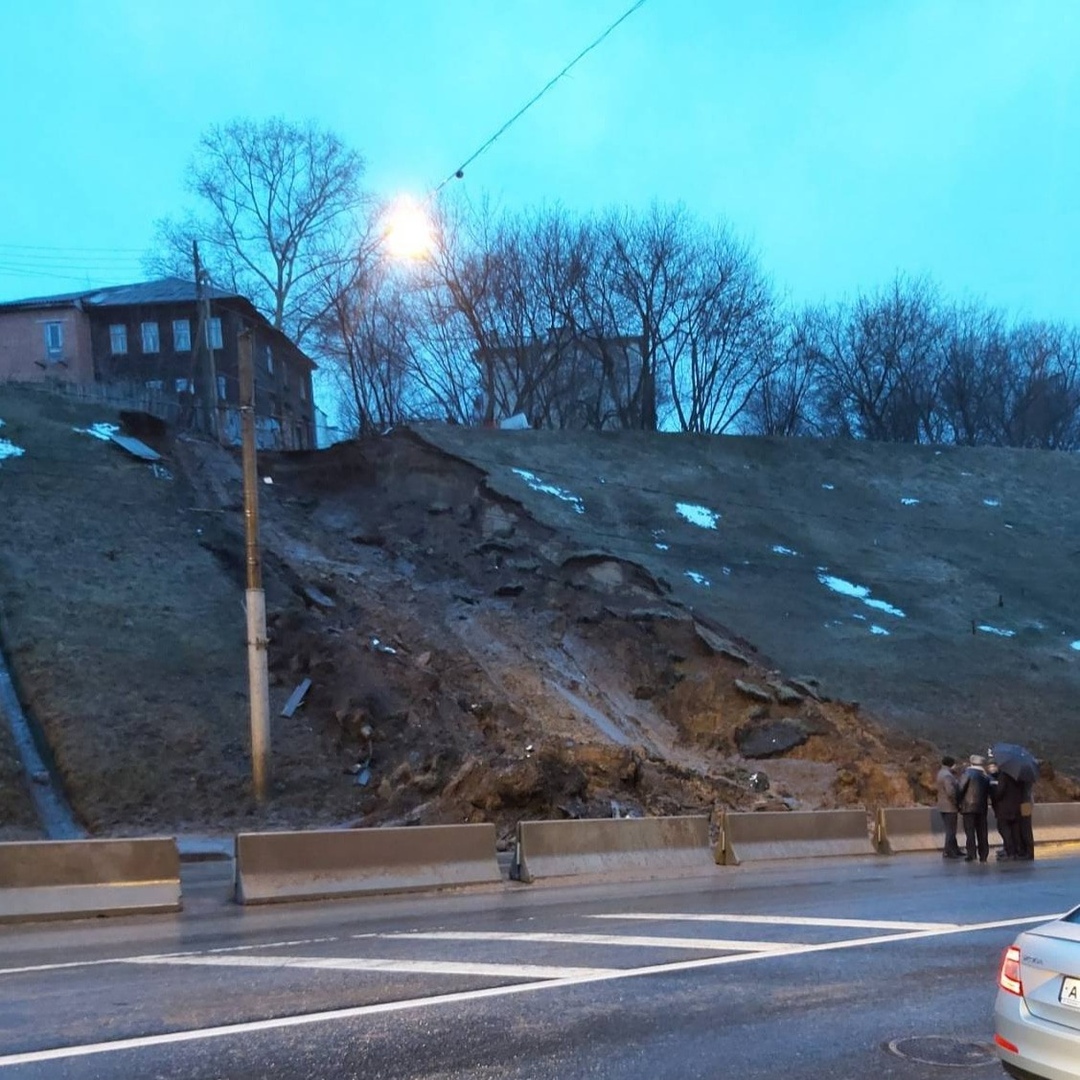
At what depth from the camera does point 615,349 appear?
5284 cm

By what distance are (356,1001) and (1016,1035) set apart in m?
3.92

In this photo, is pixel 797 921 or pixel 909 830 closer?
pixel 797 921

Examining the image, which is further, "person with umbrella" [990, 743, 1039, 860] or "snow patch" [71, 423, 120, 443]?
"snow patch" [71, 423, 120, 443]

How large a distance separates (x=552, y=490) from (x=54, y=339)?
32094mm

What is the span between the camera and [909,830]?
67.6 ft

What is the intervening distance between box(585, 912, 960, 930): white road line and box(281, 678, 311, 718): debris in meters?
12.2

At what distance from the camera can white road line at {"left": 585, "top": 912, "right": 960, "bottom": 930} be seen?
1089 cm

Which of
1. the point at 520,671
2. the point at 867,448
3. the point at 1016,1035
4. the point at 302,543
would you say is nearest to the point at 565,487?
the point at 302,543

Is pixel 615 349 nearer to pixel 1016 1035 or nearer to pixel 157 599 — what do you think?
pixel 157 599

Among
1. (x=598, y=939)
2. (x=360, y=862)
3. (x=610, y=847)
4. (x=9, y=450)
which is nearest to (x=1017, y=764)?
(x=610, y=847)

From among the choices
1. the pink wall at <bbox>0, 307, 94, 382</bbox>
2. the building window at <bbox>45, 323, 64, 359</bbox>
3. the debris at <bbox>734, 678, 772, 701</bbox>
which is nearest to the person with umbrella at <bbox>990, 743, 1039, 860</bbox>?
the debris at <bbox>734, 678, 772, 701</bbox>

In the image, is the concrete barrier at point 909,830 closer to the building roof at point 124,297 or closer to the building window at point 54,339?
the building roof at point 124,297

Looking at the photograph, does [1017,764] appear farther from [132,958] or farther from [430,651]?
[132,958]

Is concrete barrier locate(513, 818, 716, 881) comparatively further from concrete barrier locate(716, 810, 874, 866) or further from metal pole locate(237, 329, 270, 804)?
metal pole locate(237, 329, 270, 804)
